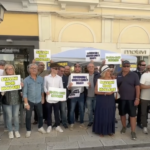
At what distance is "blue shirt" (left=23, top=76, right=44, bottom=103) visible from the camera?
3941mm

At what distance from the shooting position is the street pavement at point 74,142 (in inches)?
141

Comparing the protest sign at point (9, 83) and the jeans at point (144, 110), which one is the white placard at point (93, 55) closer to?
the jeans at point (144, 110)

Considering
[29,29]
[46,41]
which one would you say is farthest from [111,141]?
[29,29]

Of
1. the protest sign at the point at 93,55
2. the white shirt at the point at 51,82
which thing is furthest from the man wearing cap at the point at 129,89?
the white shirt at the point at 51,82

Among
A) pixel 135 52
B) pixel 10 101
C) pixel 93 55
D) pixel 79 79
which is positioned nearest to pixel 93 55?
pixel 93 55

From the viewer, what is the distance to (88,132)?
4.38m

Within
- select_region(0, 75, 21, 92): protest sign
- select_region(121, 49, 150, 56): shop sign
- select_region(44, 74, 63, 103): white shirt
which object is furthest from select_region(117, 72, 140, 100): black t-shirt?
select_region(121, 49, 150, 56): shop sign

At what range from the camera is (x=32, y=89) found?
3984mm

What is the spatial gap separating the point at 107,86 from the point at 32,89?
1814 mm

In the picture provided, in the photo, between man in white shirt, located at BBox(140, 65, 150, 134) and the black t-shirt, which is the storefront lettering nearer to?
man in white shirt, located at BBox(140, 65, 150, 134)

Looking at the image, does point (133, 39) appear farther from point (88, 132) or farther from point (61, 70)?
point (88, 132)

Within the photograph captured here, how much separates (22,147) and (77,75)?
2.15 m

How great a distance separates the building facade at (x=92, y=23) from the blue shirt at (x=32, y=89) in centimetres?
436

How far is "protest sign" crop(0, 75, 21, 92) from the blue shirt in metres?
0.18
